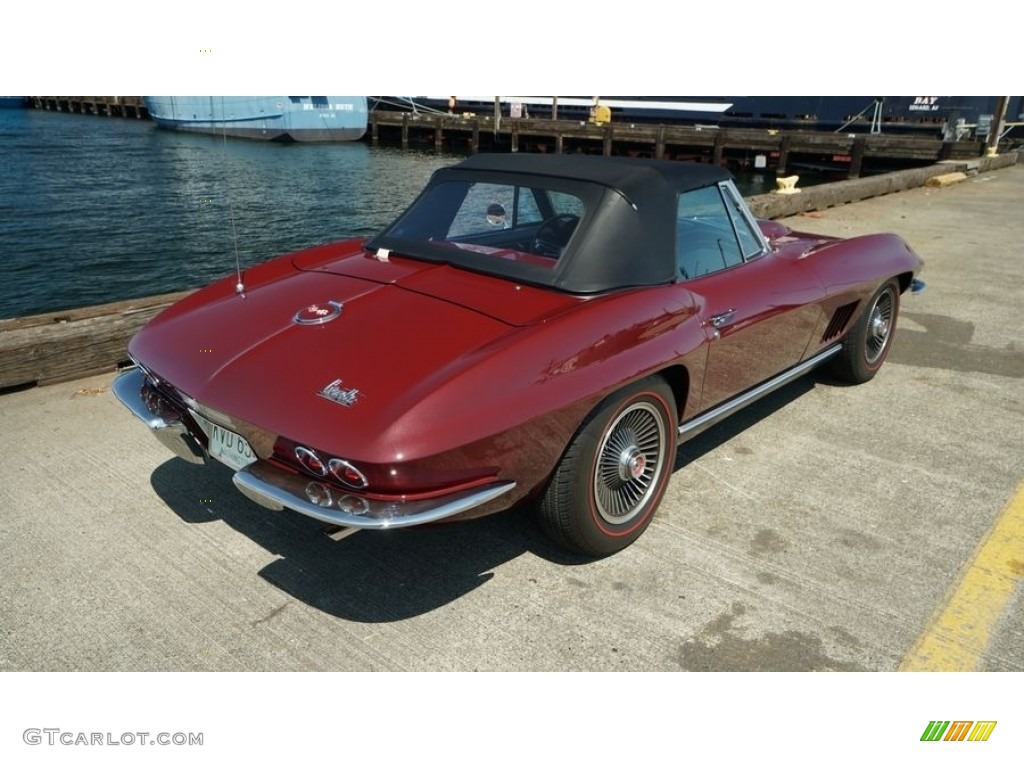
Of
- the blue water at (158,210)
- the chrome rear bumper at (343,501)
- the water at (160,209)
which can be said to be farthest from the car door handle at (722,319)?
the blue water at (158,210)

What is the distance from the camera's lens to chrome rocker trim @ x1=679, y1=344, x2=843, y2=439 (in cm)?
337

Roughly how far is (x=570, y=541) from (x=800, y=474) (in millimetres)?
1460

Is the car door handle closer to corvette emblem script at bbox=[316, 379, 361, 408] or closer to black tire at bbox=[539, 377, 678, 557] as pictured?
black tire at bbox=[539, 377, 678, 557]

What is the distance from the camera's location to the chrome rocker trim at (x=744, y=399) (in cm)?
337

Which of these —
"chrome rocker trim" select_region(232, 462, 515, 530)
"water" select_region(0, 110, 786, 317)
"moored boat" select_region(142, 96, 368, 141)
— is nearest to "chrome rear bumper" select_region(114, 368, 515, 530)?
"chrome rocker trim" select_region(232, 462, 515, 530)

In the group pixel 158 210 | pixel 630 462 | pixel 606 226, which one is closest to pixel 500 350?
pixel 630 462

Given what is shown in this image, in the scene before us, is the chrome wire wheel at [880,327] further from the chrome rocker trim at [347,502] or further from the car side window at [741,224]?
→ the chrome rocker trim at [347,502]

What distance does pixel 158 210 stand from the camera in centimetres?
1777

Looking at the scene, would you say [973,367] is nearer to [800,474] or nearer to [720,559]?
[800,474]

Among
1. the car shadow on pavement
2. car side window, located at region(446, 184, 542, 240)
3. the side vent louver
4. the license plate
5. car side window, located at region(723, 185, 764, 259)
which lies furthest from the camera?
the side vent louver

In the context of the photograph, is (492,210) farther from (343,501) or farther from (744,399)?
(343,501)

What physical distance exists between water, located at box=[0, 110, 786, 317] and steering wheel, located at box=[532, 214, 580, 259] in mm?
3807
